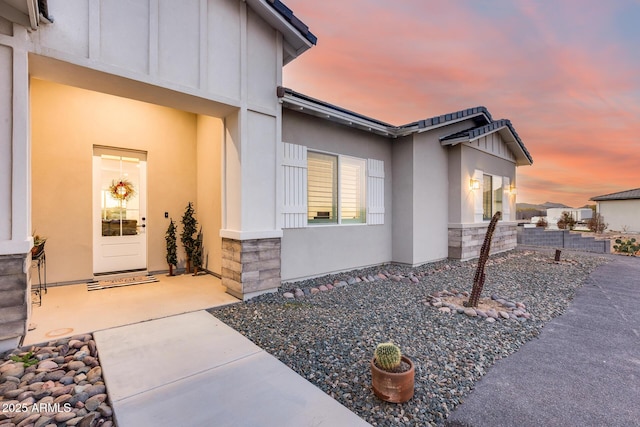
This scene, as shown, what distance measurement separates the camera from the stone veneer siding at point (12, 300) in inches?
105

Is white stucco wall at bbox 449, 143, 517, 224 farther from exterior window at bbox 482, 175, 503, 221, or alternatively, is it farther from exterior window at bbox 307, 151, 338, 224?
exterior window at bbox 307, 151, 338, 224

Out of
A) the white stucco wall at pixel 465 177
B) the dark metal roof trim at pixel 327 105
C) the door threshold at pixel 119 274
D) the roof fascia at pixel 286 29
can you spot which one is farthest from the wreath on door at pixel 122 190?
the white stucco wall at pixel 465 177

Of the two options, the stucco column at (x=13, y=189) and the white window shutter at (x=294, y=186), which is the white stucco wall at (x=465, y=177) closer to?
the white window shutter at (x=294, y=186)

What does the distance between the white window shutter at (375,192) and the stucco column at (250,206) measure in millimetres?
2783

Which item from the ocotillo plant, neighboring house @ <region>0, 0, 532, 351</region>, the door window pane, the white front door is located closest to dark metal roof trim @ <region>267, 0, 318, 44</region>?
Result: neighboring house @ <region>0, 0, 532, 351</region>

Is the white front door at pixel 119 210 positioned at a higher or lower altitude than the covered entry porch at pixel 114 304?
higher

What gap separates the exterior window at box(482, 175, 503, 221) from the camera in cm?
934

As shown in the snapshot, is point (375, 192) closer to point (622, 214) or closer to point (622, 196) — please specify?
point (622, 214)

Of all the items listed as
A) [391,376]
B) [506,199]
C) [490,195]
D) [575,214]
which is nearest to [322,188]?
[391,376]

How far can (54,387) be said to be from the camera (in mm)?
2148

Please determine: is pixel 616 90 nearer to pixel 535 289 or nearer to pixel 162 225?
pixel 535 289

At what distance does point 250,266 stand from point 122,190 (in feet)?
11.0

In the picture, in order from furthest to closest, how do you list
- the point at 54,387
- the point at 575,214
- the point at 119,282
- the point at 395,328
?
the point at 575,214, the point at 119,282, the point at 395,328, the point at 54,387

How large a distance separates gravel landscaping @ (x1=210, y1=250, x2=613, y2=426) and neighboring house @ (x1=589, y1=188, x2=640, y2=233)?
806 inches
